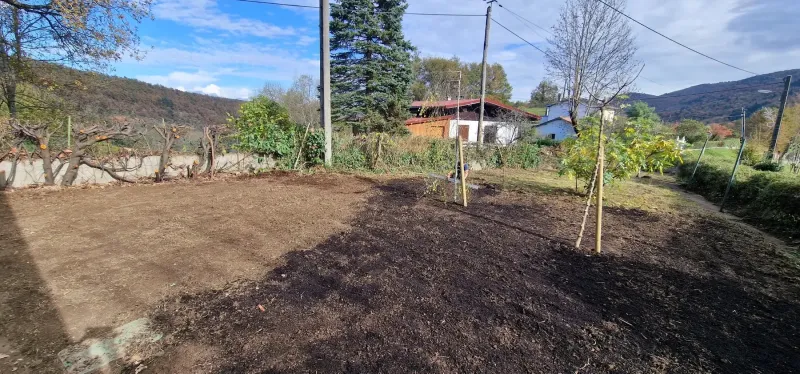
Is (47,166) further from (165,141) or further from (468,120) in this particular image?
(468,120)

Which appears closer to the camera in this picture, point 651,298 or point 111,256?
point 651,298

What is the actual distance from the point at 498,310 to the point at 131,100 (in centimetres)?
1677

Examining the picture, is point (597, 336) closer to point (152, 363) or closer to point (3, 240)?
point (152, 363)

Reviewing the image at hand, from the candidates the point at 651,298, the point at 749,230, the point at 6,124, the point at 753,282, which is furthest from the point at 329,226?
the point at 749,230

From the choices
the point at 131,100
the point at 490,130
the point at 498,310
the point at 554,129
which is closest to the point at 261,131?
the point at 498,310

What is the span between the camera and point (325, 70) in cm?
876

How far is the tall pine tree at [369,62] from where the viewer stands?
20484mm

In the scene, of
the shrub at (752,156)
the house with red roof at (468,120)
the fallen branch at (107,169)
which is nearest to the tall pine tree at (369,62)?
the house with red roof at (468,120)

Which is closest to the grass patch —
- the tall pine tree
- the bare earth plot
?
the bare earth plot

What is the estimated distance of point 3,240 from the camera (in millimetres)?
3514

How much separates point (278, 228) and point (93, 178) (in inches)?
196

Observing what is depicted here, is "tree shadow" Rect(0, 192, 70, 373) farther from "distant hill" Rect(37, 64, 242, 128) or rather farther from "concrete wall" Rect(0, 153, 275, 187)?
"distant hill" Rect(37, 64, 242, 128)

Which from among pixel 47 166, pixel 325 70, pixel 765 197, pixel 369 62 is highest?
pixel 369 62

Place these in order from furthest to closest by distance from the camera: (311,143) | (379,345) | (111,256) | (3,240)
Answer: (311,143)
(3,240)
(111,256)
(379,345)
